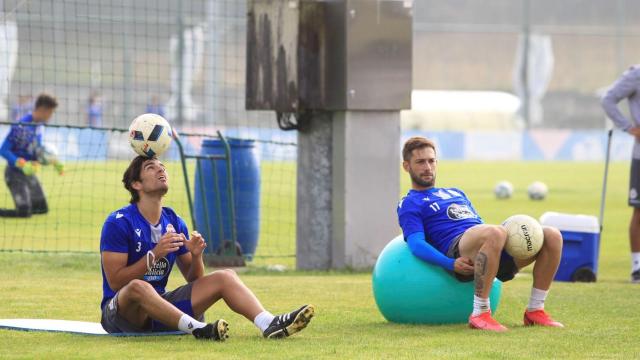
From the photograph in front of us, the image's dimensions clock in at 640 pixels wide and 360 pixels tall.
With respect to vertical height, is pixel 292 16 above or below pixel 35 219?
above

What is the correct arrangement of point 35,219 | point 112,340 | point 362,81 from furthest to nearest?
point 35,219, point 362,81, point 112,340

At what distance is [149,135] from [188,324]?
1573 millimetres

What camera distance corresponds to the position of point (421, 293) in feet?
29.9

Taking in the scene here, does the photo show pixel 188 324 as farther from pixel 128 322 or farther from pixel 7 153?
pixel 7 153

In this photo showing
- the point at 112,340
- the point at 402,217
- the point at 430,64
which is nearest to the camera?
the point at 112,340

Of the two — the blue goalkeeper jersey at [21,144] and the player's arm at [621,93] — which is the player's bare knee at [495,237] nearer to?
the player's arm at [621,93]

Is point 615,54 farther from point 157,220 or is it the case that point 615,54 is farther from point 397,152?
point 157,220

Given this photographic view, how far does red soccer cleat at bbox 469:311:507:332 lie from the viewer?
8633 mm

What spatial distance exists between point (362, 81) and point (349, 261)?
1.81m

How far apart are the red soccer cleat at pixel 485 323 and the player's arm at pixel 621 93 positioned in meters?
4.86

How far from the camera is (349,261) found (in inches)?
551

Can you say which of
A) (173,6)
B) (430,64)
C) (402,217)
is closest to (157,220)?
(402,217)

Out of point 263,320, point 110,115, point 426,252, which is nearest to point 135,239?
point 263,320

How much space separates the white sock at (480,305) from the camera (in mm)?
8695
